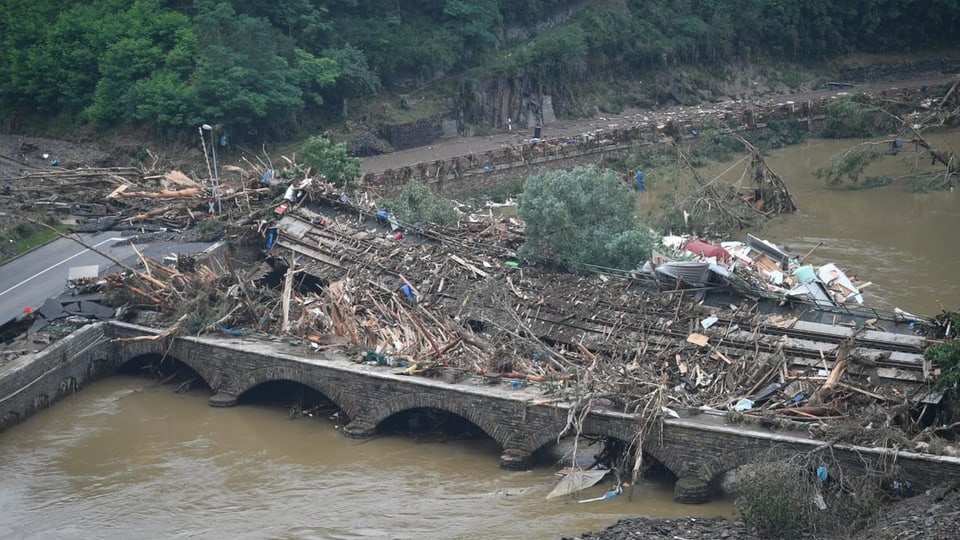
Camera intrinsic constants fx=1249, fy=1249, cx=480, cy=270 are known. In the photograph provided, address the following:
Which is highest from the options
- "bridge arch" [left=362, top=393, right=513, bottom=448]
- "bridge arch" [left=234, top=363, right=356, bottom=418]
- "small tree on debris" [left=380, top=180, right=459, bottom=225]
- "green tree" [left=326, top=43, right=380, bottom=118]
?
"green tree" [left=326, top=43, right=380, bottom=118]

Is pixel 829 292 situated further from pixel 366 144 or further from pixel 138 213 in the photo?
pixel 366 144

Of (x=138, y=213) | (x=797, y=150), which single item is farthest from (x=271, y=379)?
(x=797, y=150)

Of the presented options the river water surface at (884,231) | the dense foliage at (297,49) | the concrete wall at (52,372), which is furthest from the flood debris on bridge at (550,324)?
the dense foliage at (297,49)

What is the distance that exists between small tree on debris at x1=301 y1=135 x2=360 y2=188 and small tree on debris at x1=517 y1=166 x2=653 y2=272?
27.9 feet

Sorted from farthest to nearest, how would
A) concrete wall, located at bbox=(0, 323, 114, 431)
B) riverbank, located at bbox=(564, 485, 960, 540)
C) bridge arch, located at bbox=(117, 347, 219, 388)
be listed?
bridge arch, located at bbox=(117, 347, 219, 388) < concrete wall, located at bbox=(0, 323, 114, 431) < riverbank, located at bbox=(564, 485, 960, 540)

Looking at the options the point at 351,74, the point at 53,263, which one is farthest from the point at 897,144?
the point at 53,263

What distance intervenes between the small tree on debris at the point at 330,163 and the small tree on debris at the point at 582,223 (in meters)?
8.52

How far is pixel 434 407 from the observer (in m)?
23.8

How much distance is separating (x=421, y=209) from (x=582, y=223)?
5806 millimetres

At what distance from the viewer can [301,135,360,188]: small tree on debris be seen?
36.5 metres

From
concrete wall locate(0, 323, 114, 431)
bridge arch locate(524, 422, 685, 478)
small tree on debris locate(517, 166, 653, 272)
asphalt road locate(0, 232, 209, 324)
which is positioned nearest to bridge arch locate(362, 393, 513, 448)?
bridge arch locate(524, 422, 685, 478)

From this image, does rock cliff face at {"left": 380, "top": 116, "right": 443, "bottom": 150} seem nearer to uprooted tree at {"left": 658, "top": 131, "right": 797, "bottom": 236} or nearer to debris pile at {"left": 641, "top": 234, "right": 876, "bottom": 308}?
uprooted tree at {"left": 658, "top": 131, "right": 797, "bottom": 236}

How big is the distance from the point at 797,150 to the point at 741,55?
11.7 m

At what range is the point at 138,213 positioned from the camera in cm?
3572
